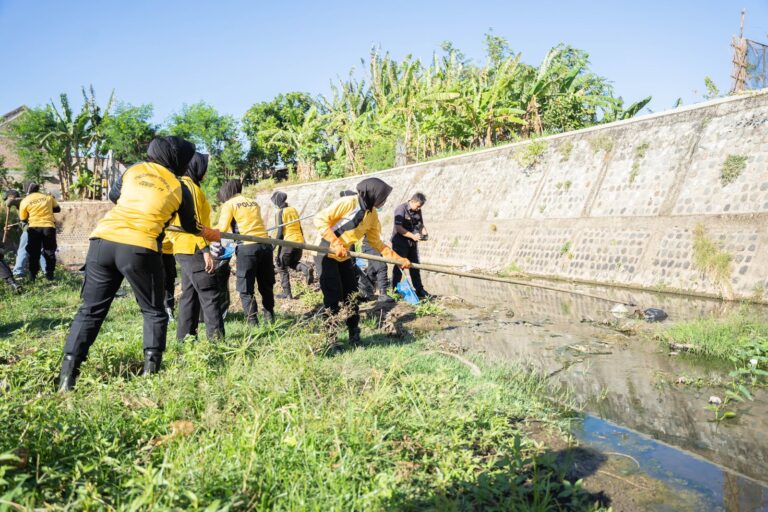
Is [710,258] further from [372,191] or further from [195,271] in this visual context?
[195,271]

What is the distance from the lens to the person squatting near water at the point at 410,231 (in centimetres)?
893

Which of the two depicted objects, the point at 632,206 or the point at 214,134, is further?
the point at 214,134

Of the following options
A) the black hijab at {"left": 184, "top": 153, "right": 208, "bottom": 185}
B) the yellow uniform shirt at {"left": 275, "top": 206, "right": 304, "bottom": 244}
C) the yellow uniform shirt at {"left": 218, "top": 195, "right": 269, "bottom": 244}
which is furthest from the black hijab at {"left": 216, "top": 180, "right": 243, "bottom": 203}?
the yellow uniform shirt at {"left": 275, "top": 206, "right": 304, "bottom": 244}

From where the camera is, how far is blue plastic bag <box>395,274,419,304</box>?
8734mm

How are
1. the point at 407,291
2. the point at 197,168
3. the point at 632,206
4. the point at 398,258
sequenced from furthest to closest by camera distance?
the point at 632,206, the point at 407,291, the point at 398,258, the point at 197,168

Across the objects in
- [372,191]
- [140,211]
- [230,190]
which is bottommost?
[140,211]

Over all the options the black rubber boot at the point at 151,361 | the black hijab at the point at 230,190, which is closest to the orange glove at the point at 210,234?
the black rubber boot at the point at 151,361

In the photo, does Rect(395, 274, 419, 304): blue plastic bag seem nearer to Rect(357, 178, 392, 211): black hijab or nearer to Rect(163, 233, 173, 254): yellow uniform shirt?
Rect(357, 178, 392, 211): black hijab

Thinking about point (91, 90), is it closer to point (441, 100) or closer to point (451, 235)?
point (441, 100)

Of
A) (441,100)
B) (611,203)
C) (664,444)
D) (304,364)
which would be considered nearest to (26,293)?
(304,364)

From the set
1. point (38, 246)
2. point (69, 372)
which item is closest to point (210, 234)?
point (69, 372)

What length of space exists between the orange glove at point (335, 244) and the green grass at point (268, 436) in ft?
3.81

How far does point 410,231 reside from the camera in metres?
9.11

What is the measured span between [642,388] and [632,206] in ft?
24.0
